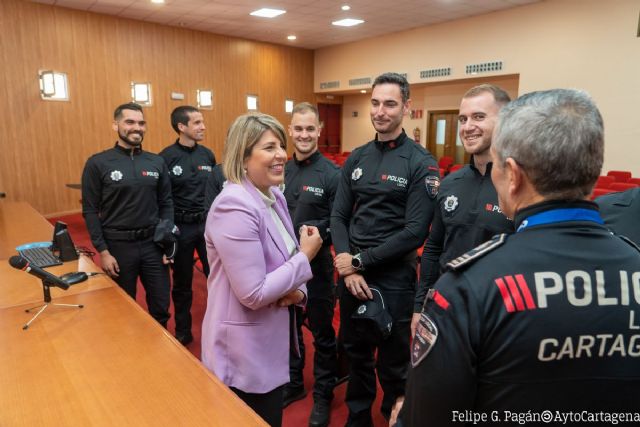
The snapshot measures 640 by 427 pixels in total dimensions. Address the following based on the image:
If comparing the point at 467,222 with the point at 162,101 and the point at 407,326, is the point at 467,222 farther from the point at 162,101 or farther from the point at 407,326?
the point at 162,101

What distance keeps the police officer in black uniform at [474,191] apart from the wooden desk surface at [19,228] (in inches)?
111

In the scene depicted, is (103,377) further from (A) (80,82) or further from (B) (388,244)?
(A) (80,82)

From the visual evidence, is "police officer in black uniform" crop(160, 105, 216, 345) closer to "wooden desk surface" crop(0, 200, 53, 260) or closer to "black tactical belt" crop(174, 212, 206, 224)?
"black tactical belt" crop(174, 212, 206, 224)

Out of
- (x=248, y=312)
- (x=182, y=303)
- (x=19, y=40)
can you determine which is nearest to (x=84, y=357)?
(x=248, y=312)

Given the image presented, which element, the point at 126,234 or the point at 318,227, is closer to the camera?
the point at 318,227

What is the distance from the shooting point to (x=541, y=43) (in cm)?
822

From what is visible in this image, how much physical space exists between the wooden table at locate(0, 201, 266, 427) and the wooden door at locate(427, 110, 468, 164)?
33.8ft

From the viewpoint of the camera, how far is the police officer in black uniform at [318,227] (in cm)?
257

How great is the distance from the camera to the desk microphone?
1.84 meters

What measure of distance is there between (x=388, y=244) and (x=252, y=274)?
0.94 metres

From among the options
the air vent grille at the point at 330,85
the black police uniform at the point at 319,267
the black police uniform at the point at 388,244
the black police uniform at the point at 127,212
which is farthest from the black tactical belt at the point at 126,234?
the air vent grille at the point at 330,85

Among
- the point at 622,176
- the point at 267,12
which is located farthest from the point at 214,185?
the point at 267,12

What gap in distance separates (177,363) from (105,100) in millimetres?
9201

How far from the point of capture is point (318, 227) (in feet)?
8.54
